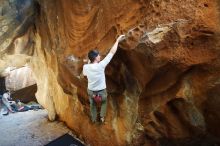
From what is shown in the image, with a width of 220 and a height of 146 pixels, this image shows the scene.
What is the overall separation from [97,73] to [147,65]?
0.82 m

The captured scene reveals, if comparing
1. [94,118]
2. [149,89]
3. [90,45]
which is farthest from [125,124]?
[90,45]

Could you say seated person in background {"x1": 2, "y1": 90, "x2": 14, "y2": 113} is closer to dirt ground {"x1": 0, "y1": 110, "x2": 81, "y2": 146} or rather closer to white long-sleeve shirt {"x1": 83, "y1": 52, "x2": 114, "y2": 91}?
dirt ground {"x1": 0, "y1": 110, "x2": 81, "y2": 146}

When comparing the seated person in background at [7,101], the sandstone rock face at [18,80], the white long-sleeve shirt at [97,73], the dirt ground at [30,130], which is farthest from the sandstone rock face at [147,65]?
the sandstone rock face at [18,80]

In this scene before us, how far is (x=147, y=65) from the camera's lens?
4914 mm

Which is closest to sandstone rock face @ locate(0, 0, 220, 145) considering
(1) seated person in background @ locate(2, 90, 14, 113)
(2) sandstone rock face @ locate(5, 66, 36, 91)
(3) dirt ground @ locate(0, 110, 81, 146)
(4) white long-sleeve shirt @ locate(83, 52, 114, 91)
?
(4) white long-sleeve shirt @ locate(83, 52, 114, 91)

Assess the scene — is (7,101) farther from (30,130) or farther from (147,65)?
(147,65)

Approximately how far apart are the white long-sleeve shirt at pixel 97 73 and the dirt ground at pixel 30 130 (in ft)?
11.5

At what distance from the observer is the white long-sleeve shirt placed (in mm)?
5069

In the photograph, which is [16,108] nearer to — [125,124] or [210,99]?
[125,124]

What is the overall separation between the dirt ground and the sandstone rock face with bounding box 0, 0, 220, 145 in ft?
3.74

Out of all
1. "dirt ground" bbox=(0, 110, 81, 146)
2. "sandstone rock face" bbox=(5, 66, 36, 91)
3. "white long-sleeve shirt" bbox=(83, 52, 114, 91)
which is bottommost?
"dirt ground" bbox=(0, 110, 81, 146)

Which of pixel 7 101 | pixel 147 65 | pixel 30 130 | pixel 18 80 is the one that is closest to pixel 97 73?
pixel 147 65

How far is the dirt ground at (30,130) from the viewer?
8812 millimetres

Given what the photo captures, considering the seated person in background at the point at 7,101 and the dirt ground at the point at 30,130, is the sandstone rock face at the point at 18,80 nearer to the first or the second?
the seated person in background at the point at 7,101
